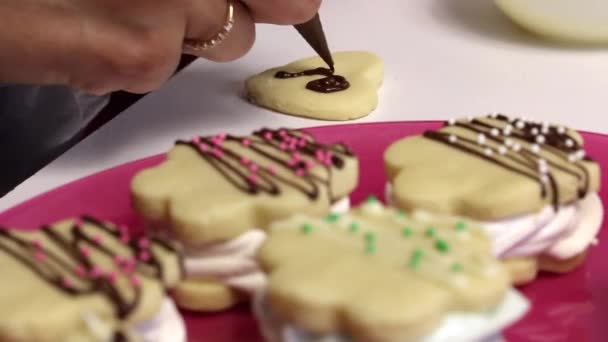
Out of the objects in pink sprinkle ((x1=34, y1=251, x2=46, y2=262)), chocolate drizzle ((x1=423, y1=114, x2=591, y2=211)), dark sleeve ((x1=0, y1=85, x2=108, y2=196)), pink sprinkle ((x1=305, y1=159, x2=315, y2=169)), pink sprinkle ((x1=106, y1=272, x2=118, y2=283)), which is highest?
chocolate drizzle ((x1=423, y1=114, x2=591, y2=211))

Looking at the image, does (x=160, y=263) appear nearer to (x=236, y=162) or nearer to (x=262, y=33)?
(x=236, y=162)

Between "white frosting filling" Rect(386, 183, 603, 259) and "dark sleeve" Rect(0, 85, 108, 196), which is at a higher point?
"white frosting filling" Rect(386, 183, 603, 259)

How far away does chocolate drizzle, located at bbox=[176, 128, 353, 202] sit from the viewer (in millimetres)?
898

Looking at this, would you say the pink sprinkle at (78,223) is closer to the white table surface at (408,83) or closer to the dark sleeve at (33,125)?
the white table surface at (408,83)

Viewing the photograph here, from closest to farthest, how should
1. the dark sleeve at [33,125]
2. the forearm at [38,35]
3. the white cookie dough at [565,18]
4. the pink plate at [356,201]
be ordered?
1. the pink plate at [356,201]
2. the forearm at [38,35]
3. the white cookie dough at [565,18]
4. the dark sleeve at [33,125]

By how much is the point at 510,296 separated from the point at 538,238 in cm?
18

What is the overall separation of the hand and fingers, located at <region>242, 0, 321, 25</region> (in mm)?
75

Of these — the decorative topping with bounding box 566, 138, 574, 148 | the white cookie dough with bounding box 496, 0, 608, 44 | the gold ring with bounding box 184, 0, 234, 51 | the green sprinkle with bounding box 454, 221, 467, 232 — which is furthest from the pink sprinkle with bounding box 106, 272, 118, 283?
the white cookie dough with bounding box 496, 0, 608, 44

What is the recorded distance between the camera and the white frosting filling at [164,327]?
79 centimetres

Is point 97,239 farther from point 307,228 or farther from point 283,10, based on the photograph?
point 283,10

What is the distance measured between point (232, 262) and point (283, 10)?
1.80ft

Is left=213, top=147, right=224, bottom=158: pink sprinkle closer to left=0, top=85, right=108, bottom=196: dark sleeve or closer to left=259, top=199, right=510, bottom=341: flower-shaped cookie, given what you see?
left=259, top=199, right=510, bottom=341: flower-shaped cookie

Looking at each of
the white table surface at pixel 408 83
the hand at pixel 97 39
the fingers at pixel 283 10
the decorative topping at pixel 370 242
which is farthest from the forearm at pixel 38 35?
Result: the decorative topping at pixel 370 242

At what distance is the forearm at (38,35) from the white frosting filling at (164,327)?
0.50 m
